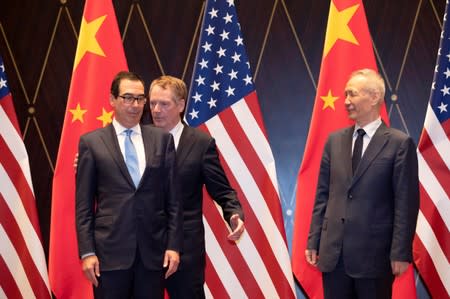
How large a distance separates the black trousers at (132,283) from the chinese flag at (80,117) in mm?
1184

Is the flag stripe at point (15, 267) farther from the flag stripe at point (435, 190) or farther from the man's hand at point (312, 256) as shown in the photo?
the flag stripe at point (435, 190)

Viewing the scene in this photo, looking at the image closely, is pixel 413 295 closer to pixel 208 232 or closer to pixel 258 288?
pixel 258 288

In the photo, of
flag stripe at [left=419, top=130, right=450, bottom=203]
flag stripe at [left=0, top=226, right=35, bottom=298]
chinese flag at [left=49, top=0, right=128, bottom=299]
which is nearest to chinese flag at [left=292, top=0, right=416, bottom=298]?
flag stripe at [left=419, top=130, right=450, bottom=203]

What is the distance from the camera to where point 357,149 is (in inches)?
115

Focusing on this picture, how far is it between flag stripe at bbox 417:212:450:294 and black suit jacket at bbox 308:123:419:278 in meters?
0.93

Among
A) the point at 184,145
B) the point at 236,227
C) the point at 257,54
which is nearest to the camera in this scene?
the point at 236,227

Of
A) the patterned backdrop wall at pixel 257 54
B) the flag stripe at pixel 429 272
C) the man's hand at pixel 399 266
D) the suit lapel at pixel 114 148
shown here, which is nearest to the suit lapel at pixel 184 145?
the suit lapel at pixel 114 148

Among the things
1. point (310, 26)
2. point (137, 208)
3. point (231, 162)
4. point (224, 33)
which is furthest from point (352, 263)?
point (310, 26)

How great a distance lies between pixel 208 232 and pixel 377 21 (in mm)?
1732

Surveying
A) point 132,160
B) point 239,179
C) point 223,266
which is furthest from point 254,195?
point 132,160

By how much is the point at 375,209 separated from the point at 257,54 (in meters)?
1.80

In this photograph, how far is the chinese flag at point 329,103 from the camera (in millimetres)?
3754

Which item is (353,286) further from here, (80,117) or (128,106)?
(80,117)

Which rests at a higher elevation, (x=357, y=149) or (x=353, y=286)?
(x=357, y=149)
